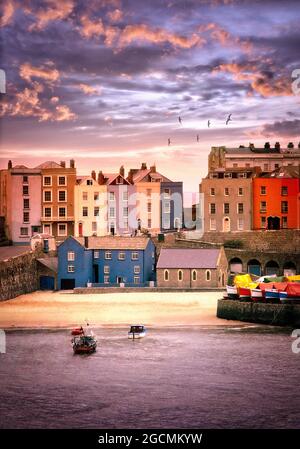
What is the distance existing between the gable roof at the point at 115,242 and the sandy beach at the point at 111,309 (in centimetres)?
367

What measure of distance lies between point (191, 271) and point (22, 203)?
14.6 metres

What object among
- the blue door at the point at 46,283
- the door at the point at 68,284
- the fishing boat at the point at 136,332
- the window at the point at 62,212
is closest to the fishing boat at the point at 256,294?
the fishing boat at the point at 136,332

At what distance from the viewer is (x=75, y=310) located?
46.6m

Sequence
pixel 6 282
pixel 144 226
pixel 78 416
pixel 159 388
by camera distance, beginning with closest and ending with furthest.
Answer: pixel 78 416, pixel 159 388, pixel 6 282, pixel 144 226

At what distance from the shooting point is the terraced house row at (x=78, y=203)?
6109 centimetres

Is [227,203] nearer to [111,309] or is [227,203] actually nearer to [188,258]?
[188,258]

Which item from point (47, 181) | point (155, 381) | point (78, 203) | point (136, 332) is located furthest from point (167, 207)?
point (155, 381)

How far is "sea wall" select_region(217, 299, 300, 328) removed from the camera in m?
43.8

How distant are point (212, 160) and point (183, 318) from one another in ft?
97.5

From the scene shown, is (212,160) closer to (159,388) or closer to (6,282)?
(6,282)

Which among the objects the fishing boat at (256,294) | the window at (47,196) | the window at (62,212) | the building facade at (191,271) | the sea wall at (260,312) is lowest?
the sea wall at (260,312)

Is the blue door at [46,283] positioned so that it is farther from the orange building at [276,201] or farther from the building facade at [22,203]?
the orange building at [276,201]

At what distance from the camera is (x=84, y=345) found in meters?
38.1

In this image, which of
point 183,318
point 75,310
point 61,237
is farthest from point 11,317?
point 61,237
